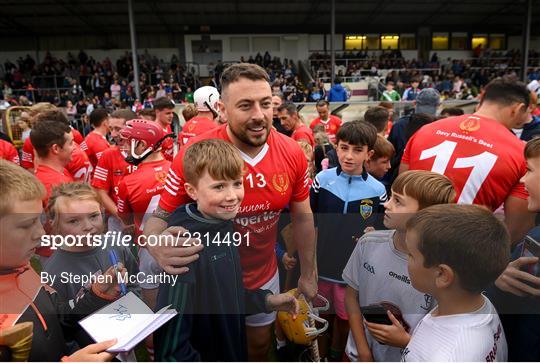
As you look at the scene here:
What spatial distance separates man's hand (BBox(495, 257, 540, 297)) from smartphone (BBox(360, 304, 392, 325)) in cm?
54

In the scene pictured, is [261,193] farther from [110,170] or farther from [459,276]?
[110,170]

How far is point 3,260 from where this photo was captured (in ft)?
4.91

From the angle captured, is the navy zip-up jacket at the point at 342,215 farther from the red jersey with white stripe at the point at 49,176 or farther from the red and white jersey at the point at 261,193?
the red jersey with white stripe at the point at 49,176

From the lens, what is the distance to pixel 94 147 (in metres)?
5.36

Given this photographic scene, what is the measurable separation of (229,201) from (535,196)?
61.7 inches

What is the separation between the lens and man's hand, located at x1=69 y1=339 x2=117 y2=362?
4.63 feet

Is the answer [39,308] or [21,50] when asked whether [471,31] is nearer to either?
[21,50]

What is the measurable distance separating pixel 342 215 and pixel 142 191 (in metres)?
1.55

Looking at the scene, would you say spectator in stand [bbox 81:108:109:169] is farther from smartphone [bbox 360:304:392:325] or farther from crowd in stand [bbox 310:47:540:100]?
crowd in stand [bbox 310:47:540:100]

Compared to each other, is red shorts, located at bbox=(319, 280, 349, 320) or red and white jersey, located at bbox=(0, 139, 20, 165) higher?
red and white jersey, located at bbox=(0, 139, 20, 165)

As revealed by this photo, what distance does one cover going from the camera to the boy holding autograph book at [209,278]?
1642 millimetres

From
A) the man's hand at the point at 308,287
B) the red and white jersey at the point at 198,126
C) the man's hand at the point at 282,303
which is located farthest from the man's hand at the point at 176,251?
the red and white jersey at the point at 198,126

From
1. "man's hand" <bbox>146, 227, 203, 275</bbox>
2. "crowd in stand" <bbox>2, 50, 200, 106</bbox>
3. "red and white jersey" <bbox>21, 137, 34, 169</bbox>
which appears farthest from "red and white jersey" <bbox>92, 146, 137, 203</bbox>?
"crowd in stand" <bbox>2, 50, 200, 106</bbox>

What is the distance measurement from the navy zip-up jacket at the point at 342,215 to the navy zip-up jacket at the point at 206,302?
1278 millimetres
